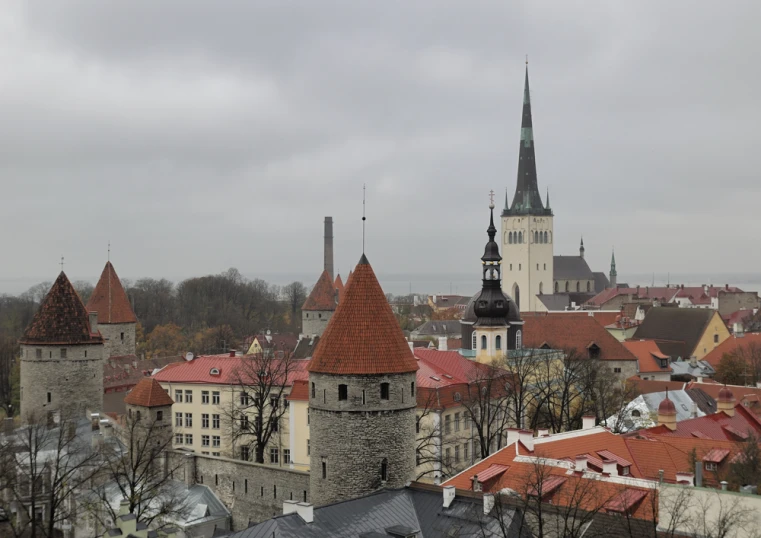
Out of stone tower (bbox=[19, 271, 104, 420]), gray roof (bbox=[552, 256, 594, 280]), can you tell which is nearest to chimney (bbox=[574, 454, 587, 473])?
stone tower (bbox=[19, 271, 104, 420])

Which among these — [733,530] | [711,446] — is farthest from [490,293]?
[733,530]

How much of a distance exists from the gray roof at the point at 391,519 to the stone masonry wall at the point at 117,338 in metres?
41.2

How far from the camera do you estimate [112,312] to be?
62.3 meters

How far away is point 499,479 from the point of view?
25391 millimetres

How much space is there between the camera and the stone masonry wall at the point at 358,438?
84.5 ft

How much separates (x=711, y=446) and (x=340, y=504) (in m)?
10.6

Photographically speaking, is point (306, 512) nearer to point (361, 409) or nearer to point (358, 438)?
point (358, 438)

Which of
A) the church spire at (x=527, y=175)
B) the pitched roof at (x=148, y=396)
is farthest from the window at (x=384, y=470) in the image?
the church spire at (x=527, y=175)

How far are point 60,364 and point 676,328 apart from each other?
50.1 metres

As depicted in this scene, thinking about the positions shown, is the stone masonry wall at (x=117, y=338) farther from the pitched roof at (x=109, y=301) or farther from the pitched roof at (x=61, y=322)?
the pitched roof at (x=61, y=322)

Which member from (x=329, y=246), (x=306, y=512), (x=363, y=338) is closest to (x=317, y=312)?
(x=363, y=338)

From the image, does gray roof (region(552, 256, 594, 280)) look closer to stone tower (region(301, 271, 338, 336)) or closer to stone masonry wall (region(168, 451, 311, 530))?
stone tower (region(301, 271, 338, 336))

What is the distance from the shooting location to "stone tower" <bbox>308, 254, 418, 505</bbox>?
1017 inches

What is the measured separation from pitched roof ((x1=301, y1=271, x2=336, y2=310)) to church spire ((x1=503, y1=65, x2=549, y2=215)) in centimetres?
4964
